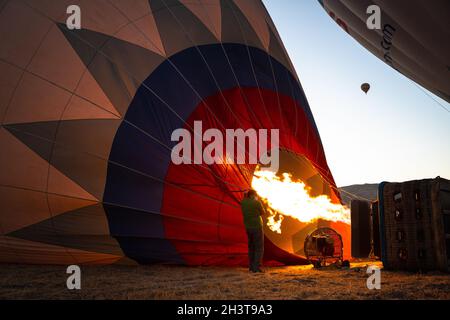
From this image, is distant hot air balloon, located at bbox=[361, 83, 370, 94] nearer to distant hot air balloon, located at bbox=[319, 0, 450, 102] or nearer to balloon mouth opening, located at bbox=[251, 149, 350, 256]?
distant hot air balloon, located at bbox=[319, 0, 450, 102]

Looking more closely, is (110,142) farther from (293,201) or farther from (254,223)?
(293,201)

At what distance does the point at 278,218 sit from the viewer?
5.76 metres

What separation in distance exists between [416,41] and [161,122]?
5.03 meters

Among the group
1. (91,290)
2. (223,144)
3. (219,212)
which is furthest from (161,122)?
(91,290)

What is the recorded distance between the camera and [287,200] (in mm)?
5957

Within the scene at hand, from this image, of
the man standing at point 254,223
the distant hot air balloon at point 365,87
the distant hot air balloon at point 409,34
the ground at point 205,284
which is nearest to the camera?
the ground at point 205,284

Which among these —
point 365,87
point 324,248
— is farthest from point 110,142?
point 365,87

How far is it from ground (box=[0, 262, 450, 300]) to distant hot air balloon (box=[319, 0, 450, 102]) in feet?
12.3

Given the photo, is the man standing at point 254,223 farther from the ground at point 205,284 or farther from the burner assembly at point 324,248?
the burner assembly at point 324,248

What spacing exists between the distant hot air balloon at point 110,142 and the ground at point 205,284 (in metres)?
0.40

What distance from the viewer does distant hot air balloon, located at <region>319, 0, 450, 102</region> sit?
5.68 metres

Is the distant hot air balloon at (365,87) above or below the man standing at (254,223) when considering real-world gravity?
above

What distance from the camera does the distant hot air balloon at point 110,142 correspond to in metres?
4.74

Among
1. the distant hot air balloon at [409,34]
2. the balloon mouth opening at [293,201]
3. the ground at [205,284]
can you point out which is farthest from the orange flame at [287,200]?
the distant hot air balloon at [409,34]
